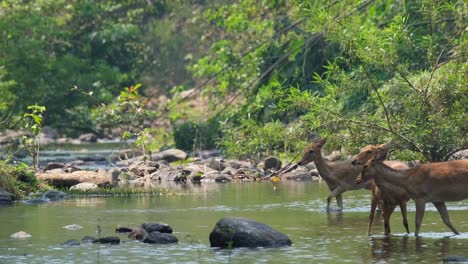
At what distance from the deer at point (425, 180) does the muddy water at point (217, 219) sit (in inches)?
21.7

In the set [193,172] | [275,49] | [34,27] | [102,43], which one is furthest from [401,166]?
[102,43]

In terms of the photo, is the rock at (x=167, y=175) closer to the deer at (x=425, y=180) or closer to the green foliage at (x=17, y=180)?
the green foliage at (x=17, y=180)

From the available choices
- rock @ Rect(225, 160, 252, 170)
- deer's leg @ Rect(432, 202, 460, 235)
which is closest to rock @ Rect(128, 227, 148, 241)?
deer's leg @ Rect(432, 202, 460, 235)

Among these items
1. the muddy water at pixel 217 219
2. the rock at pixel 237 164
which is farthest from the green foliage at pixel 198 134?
the muddy water at pixel 217 219

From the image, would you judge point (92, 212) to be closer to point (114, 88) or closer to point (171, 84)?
point (114, 88)

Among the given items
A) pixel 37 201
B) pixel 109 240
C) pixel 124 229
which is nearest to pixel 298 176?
pixel 37 201

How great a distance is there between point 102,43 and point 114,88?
6731 millimetres

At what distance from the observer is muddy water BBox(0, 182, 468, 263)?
15141 millimetres

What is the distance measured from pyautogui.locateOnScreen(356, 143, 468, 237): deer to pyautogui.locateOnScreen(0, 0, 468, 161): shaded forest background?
16.3ft

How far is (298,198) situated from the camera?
23.9m

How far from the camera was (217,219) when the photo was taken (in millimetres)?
19812

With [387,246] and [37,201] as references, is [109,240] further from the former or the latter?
[37,201]

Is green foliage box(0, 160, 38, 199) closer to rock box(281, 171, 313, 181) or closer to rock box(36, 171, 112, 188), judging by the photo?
rock box(36, 171, 112, 188)

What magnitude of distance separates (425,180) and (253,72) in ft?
65.8
